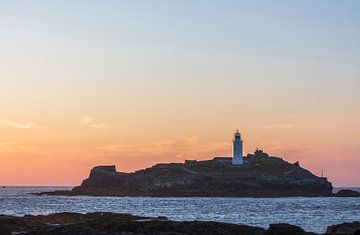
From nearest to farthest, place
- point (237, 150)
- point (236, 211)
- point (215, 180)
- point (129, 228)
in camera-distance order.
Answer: point (129, 228), point (236, 211), point (215, 180), point (237, 150)

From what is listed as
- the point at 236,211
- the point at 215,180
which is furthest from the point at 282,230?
the point at 215,180

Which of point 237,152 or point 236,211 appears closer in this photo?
point 236,211

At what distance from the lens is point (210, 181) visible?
17400 cm

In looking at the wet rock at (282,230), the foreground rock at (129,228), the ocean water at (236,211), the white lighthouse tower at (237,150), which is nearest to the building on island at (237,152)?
the white lighthouse tower at (237,150)

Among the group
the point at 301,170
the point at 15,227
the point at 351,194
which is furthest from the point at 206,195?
the point at 15,227

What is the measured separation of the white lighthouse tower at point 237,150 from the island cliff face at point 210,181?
2236 millimetres

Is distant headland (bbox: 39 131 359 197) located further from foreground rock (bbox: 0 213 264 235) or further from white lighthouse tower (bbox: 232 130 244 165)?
foreground rock (bbox: 0 213 264 235)

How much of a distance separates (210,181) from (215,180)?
1.28 m

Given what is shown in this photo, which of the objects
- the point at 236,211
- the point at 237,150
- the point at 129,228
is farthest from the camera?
the point at 237,150

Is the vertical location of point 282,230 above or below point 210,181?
below

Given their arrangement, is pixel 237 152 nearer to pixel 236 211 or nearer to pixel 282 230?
pixel 236 211

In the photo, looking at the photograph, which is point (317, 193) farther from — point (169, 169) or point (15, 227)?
point (15, 227)

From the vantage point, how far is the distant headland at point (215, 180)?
17275cm

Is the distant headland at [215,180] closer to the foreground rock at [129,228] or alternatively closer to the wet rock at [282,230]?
the foreground rock at [129,228]
